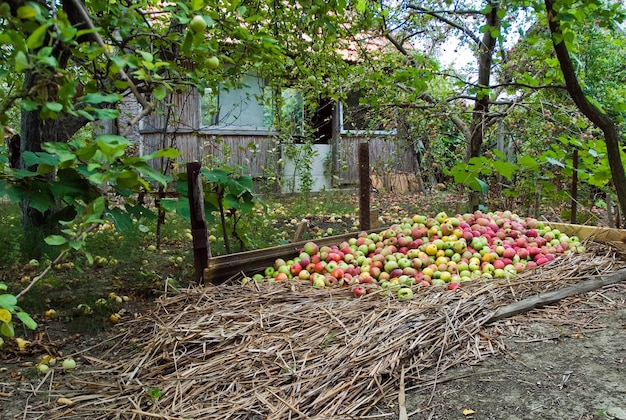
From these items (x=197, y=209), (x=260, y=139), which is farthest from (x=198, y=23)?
(x=260, y=139)

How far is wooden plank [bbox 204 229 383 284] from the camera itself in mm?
3404

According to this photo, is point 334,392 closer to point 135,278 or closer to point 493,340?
point 493,340

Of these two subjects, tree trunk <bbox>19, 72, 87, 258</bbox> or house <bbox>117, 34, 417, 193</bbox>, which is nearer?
tree trunk <bbox>19, 72, 87, 258</bbox>

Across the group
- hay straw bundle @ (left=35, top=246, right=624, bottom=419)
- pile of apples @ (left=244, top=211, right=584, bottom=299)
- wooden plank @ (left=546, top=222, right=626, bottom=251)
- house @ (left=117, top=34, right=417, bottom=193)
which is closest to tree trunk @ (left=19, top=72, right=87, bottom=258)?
hay straw bundle @ (left=35, top=246, right=624, bottom=419)

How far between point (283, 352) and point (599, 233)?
3.09 metres

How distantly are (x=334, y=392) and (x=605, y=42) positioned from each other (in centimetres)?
1059

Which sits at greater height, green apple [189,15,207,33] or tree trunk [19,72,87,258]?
green apple [189,15,207,33]

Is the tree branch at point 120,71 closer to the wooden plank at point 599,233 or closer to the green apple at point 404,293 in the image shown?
the green apple at point 404,293

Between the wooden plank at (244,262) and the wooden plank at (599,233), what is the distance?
2.27m

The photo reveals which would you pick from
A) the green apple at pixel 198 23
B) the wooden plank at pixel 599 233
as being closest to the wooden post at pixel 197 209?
the green apple at pixel 198 23

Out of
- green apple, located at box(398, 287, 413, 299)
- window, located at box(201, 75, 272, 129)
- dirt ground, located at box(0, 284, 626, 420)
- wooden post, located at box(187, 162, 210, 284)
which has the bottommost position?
dirt ground, located at box(0, 284, 626, 420)

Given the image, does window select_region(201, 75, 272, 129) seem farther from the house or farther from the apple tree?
the apple tree

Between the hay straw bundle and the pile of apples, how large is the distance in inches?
9.2

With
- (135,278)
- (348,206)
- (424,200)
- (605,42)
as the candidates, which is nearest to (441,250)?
(135,278)
